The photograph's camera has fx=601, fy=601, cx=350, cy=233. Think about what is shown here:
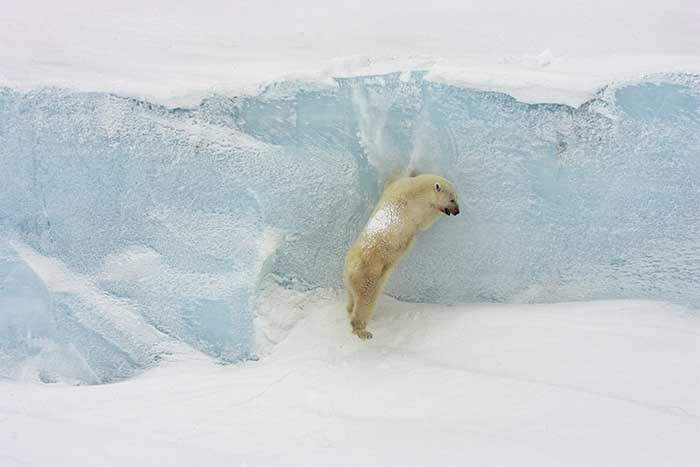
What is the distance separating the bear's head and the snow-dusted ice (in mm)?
136

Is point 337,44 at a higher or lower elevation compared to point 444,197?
higher

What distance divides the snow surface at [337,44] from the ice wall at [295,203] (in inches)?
2.8

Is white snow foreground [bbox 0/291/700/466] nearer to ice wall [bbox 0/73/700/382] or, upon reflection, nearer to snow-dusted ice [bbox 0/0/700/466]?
snow-dusted ice [bbox 0/0/700/466]

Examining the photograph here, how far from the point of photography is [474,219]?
255 centimetres

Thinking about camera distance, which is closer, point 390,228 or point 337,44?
point 390,228

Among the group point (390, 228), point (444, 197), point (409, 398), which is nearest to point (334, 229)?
point (390, 228)

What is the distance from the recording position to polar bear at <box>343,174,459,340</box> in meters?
2.38

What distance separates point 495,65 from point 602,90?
1.37ft

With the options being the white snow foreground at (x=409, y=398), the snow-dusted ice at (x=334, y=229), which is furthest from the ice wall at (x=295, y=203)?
the white snow foreground at (x=409, y=398)

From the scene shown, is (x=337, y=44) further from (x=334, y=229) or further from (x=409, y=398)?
(x=409, y=398)

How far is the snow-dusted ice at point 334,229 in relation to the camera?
2.33m

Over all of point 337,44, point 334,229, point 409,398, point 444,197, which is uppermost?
point 337,44

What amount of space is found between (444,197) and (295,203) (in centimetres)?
63

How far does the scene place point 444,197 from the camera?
A: 240cm
